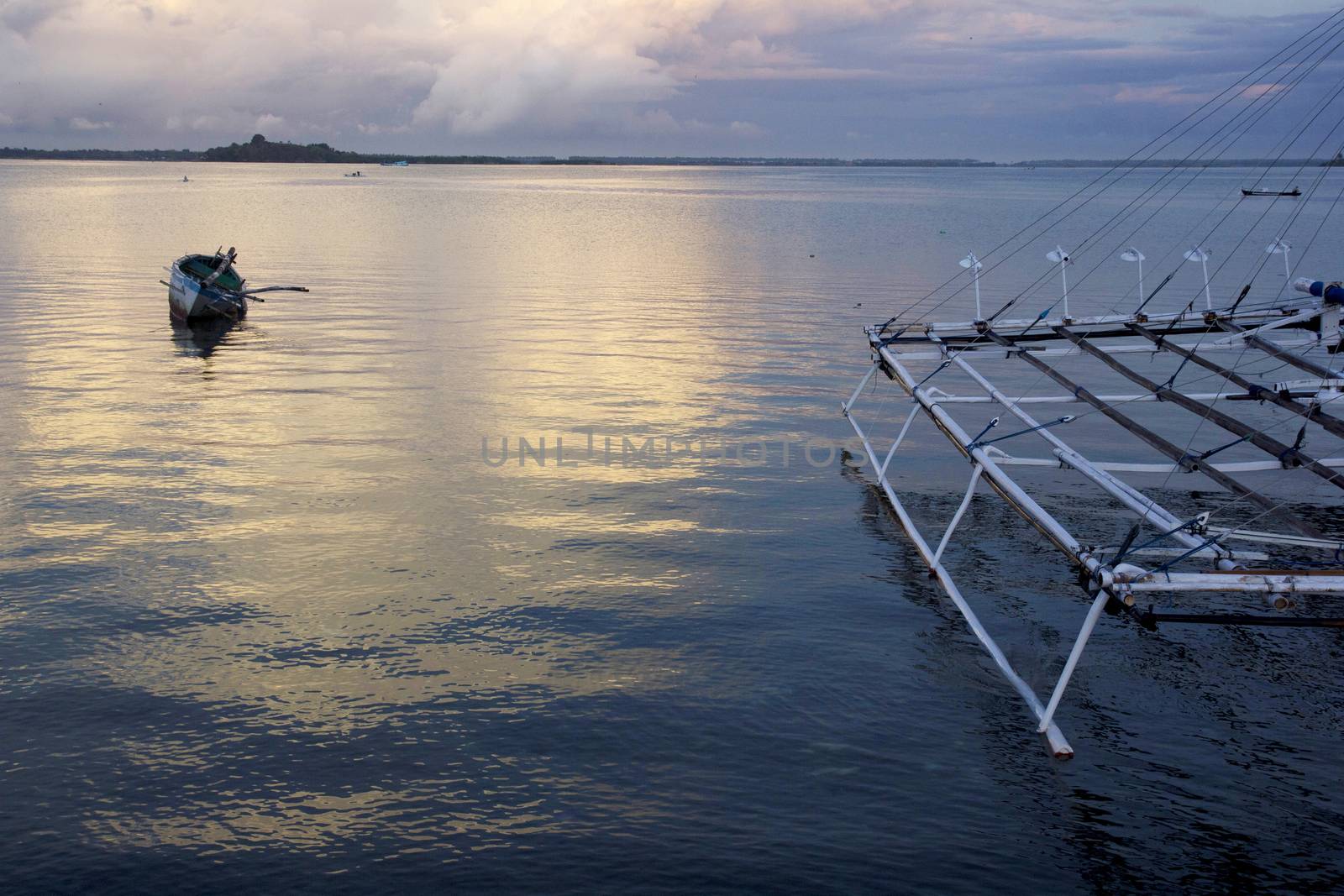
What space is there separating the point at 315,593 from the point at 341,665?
269 cm

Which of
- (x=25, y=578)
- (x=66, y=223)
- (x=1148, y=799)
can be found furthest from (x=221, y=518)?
(x=66, y=223)

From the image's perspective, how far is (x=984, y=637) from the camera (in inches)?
612

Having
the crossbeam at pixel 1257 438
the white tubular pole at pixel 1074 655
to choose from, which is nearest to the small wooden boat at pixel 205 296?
the crossbeam at pixel 1257 438

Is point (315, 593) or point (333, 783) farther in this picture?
point (315, 593)

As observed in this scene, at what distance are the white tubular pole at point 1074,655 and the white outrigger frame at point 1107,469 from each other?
0.01 metres

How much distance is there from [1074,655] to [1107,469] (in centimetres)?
972

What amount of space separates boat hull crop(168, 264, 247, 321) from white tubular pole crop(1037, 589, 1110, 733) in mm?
41282

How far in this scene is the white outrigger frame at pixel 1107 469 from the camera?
11805 millimetres

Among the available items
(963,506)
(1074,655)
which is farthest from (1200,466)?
(1074,655)

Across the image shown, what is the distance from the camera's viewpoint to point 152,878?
→ 10.7 meters

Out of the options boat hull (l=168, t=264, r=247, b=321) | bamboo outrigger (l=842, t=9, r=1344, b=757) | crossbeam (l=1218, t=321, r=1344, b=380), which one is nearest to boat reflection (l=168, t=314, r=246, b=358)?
boat hull (l=168, t=264, r=247, b=321)

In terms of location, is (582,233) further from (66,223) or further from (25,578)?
(25,578)

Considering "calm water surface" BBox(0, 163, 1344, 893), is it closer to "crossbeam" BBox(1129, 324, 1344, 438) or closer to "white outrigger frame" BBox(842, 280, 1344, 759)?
"white outrigger frame" BBox(842, 280, 1344, 759)

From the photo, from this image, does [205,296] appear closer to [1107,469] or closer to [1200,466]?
[1107,469]
